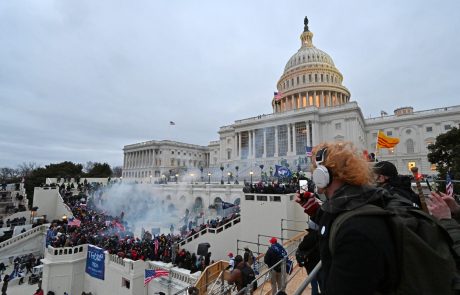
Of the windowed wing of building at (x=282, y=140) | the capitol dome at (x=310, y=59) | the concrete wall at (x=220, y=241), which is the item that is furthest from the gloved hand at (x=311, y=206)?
the capitol dome at (x=310, y=59)

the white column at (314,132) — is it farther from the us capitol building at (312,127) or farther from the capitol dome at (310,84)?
the capitol dome at (310,84)

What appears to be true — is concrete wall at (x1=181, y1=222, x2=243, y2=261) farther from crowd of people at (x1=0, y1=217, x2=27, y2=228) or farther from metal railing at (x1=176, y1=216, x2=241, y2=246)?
crowd of people at (x1=0, y1=217, x2=27, y2=228)

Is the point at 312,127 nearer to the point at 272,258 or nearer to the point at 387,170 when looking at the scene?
the point at 272,258

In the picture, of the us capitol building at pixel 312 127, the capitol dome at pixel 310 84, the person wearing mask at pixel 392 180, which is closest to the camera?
the person wearing mask at pixel 392 180

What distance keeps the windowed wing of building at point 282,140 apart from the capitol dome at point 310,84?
33.4ft

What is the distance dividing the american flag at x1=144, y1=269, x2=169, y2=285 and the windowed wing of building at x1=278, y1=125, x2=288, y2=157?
136 feet

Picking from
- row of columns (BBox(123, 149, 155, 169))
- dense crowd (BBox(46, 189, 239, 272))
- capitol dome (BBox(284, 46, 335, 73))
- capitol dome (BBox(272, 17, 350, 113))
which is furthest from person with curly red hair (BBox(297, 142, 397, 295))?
row of columns (BBox(123, 149, 155, 169))

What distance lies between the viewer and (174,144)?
8906 centimetres

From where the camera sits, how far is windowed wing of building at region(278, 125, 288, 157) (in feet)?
173

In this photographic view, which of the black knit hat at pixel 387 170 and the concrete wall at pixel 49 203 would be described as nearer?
the black knit hat at pixel 387 170

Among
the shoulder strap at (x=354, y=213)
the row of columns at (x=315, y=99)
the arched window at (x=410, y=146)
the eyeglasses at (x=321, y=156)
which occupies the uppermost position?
the row of columns at (x=315, y=99)

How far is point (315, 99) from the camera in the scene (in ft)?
202

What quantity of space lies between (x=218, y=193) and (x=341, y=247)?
30.1 m

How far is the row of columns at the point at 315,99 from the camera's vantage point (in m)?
61.6
